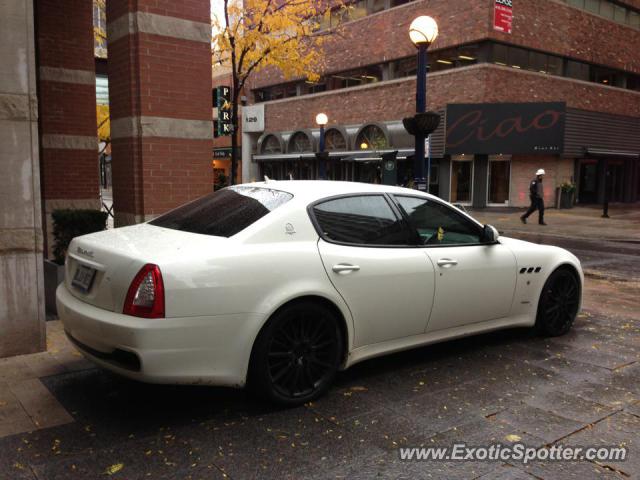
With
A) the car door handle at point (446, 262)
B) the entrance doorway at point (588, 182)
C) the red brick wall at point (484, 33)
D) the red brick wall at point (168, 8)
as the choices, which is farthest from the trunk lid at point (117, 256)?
the entrance doorway at point (588, 182)

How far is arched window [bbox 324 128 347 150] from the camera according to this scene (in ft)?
105

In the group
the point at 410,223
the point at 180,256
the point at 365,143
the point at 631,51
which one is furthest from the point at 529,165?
the point at 180,256

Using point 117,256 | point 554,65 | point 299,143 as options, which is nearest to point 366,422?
point 117,256

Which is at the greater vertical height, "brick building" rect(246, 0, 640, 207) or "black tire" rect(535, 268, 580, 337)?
"brick building" rect(246, 0, 640, 207)

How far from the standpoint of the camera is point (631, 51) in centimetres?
3133

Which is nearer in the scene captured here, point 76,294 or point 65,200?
point 76,294

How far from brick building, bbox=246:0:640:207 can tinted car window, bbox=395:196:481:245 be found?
20346 mm

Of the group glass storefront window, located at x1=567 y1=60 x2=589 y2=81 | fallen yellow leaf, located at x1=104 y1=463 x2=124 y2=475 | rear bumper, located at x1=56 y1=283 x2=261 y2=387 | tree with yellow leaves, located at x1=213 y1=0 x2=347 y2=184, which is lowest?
fallen yellow leaf, located at x1=104 y1=463 x2=124 y2=475

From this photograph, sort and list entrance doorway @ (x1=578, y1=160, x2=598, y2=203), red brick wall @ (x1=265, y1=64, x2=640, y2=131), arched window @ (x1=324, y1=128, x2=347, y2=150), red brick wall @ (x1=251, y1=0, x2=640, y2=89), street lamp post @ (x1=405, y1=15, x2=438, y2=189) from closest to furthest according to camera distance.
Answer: street lamp post @ (x1=405, y1=15, x2=438, y2=189) → red brick wall @ (x1=265, y1=64, x2=640, y2=131) → red brick wall @ (x1=251, y1=0, x2=640, y2=89) → entrance doorway @ (x1=578, y1=160, x2=598, y2=203) → arched window @ (x1=324, y1=128, x2=347, y2=150)

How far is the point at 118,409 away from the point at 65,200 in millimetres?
6733

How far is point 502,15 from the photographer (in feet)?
80.9

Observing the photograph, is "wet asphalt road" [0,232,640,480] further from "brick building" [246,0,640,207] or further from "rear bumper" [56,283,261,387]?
"brick building" [246,0,640,207]

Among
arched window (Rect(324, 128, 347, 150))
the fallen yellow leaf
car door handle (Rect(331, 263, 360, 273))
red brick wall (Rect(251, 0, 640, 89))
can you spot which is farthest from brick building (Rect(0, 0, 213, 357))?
arched window (Rect(324, 128, 347, 150))

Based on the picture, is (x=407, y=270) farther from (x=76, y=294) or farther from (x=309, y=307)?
(x=76, y=294)
